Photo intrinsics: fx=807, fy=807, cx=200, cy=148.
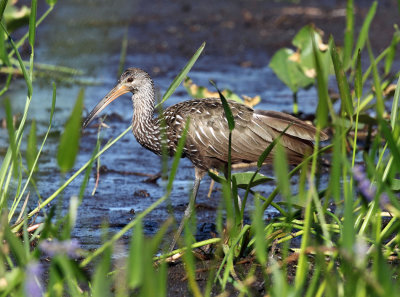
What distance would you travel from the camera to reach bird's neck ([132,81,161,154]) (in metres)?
5.15

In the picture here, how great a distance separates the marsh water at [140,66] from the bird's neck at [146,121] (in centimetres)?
40

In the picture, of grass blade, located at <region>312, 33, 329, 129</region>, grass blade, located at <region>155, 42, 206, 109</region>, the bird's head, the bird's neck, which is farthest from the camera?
the bird's head

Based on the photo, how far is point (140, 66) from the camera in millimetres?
9648

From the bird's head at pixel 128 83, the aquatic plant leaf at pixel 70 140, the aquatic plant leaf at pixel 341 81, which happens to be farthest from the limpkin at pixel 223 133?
the aquatic plant leaf at pixel 70 140

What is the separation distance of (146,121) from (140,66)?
4521 millimetres

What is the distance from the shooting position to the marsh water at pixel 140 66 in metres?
5.60

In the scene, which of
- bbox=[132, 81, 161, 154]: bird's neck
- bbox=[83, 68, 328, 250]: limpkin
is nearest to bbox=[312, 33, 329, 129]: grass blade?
bbox=[83, 68, 328, 250]: limpkin

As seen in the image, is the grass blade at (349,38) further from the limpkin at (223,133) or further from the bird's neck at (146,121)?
the bird's neck at (146,121)

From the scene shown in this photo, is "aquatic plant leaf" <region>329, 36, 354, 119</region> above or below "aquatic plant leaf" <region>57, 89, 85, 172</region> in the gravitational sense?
above

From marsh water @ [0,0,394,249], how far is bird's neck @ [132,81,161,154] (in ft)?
1.31

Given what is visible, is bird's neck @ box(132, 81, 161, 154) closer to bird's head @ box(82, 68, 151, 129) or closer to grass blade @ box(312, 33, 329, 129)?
bird's head @ box(82, 68, 151, 129)

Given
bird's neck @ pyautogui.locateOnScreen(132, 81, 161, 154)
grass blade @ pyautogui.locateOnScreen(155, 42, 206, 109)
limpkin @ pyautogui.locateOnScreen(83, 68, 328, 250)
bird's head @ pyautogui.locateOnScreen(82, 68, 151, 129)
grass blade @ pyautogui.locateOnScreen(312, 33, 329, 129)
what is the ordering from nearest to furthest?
grass blade @ pyautogui.locateOnScreen(312, 33, 329, 129)
grass blade @ pyautogui.locateOnScreen(155, 42, 206, 109)
limpkin @ pyautogui.locateOnScreen(83, 68, 328, 250)
bird's neck @ pyautogui.locateOnScreen(132, 81, 161, 154)
bird's head @ pyautogui.locateOnScreen(82, 68, 151, 129)

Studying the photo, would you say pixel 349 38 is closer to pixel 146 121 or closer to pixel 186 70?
pixel 146 121

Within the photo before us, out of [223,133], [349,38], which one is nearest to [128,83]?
[223,133]
